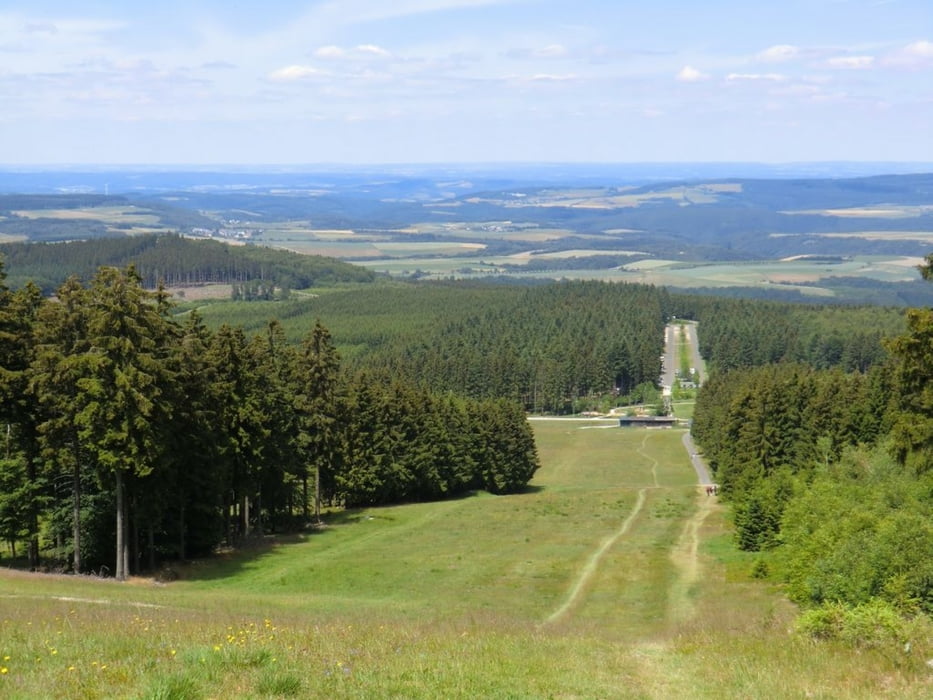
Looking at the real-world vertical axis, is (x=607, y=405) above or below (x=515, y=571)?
below

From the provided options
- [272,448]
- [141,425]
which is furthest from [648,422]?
[141,425]

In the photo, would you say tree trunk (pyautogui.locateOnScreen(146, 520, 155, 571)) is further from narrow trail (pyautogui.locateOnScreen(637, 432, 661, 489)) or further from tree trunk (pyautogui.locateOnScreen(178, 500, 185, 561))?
narrow trail (pyautogui.locateOnScreen(637, 432, 661, 489))

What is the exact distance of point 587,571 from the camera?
42344mm

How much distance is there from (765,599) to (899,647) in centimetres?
1809

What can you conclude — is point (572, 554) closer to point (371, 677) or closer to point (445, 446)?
point (445, 446)

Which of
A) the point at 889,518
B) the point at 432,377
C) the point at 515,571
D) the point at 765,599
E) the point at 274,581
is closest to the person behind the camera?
the point at 889,518

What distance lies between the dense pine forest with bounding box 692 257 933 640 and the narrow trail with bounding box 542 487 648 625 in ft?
22.5

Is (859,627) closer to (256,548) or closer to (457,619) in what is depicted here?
(457,619)

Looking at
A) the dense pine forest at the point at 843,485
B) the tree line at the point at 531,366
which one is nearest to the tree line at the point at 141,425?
the dense pine forest at the point at 843,485

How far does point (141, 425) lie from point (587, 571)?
2095 cm

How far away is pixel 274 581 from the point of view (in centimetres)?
3938

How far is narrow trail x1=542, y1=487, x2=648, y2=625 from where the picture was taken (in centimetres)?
3406

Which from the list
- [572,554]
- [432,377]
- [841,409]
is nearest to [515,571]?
[572,554]

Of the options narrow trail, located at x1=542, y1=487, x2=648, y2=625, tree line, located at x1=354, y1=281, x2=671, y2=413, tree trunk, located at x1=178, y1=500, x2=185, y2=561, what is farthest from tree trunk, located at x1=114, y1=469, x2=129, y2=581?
tree line, located at x1=354, y1=281, x2=671, y2=413
